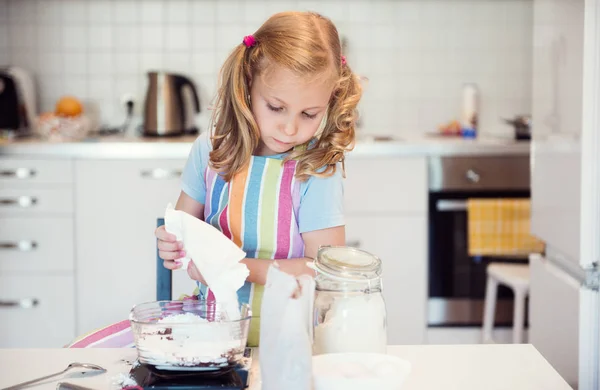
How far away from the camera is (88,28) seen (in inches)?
136

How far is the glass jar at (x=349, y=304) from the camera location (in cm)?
104

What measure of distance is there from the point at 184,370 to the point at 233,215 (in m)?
0.52

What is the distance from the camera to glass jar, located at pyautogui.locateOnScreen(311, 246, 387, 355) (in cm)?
104

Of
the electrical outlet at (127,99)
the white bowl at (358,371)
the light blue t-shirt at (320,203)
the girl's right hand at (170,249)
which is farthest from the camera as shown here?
the electrical outlet at (127,99)

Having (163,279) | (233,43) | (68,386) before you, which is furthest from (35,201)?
(68,386)

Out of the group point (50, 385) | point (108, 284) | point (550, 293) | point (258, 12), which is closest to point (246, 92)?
point (50, 385)

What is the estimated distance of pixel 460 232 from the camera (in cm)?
307

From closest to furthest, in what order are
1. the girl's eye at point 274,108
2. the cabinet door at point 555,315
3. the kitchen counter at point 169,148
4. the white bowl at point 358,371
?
1. the white bowl at point 358,371
2. the girl's eye at point 274,108
3. the cabinet door at point 555,315
4. the kitchen counter at point 169,148

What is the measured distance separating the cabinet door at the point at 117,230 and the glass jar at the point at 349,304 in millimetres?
2009

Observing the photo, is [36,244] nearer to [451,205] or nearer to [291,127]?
[451,205]

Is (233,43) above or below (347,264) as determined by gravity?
above

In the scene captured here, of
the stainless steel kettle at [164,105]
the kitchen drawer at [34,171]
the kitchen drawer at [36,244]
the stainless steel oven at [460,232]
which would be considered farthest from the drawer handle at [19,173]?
the stainless steel oven at [460,232]

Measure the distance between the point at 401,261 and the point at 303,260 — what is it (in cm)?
168

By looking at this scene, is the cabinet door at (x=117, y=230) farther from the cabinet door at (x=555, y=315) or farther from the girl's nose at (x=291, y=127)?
the girl's nose at (x=291, y=127)
